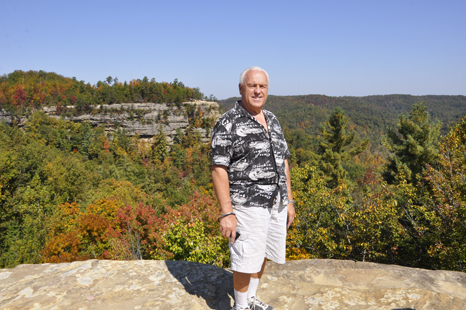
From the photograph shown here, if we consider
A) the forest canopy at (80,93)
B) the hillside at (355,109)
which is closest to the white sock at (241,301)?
the forest canopy at (80,93)

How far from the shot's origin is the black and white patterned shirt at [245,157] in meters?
2.23

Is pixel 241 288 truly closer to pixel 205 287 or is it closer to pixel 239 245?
pixel 239 245

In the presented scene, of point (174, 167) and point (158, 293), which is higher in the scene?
point (158, 293)

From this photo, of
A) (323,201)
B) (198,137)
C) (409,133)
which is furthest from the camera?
(198,137)

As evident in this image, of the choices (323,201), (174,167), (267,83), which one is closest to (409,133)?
(323,201)

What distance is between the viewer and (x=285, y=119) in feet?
431

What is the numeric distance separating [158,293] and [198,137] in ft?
271

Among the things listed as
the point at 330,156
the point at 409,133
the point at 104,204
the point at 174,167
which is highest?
the point at 409,133

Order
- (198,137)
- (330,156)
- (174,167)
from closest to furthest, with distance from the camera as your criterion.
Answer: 1. (330,156)
2. (174,167)
3. (198,137)

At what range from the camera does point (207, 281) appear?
307cm

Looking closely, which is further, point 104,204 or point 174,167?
point 174,167

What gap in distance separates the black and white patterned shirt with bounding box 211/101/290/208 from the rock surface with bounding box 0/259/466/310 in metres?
1.20

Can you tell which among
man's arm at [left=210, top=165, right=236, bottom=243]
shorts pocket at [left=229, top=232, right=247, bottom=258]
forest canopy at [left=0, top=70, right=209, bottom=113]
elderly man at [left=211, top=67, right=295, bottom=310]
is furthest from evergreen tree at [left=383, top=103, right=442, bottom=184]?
forest canopy at [left=0, top=70, right=209, bottom=113]

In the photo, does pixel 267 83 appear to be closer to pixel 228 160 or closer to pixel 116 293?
pixel 228 160
